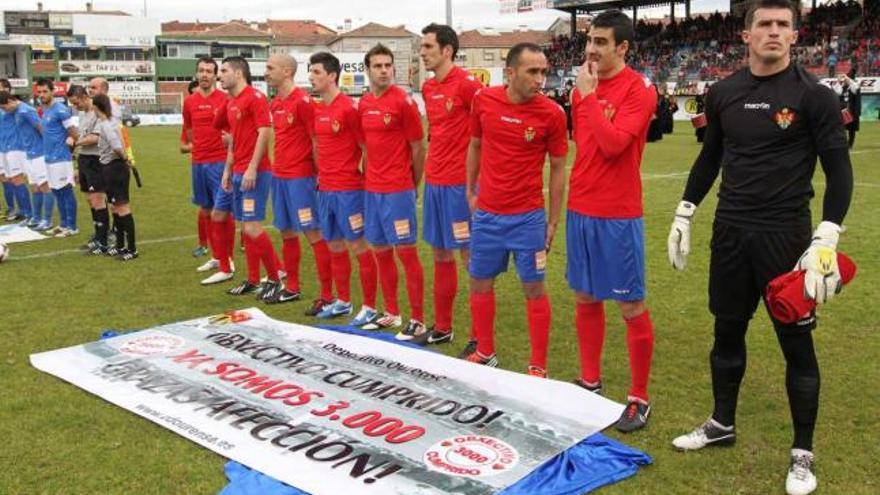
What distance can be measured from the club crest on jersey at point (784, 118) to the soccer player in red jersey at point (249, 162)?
4.86 metres

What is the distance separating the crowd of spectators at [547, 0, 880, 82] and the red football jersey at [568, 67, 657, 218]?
2882 cm

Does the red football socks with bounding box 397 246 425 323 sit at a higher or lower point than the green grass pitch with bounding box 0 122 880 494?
higher

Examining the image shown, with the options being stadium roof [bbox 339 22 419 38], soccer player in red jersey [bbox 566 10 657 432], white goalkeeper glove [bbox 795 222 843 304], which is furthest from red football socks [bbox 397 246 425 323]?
stadium roof [bbox 339 22 419 38]

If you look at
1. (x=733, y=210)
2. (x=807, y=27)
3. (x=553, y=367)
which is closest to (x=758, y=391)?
(x=553, y=367)

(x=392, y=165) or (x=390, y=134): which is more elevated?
(x=390, y=134)

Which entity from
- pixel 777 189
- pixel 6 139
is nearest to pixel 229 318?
pixel 777 189

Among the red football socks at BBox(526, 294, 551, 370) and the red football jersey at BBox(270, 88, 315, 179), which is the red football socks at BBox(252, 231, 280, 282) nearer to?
the red football jersey at BBox(270, 88, 315, 179)

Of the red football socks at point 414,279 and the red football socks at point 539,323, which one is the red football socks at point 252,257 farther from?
the red football socks at point 539,323

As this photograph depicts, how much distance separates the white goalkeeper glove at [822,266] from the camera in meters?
3.27

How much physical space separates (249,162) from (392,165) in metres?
1.94

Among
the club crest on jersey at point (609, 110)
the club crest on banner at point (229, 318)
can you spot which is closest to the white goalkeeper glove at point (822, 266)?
the club crest on jersey at point (609, 110)

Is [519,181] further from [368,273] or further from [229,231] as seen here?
[229,231]

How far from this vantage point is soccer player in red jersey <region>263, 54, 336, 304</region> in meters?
6.88

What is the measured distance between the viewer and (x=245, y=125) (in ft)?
24.3
